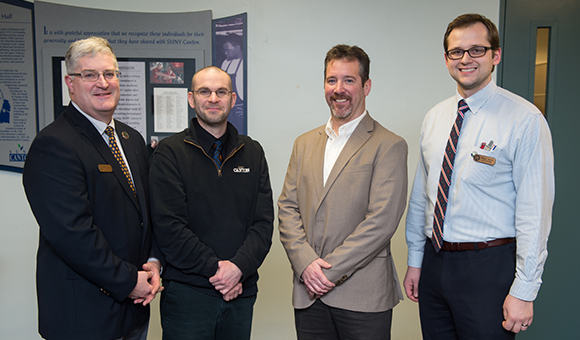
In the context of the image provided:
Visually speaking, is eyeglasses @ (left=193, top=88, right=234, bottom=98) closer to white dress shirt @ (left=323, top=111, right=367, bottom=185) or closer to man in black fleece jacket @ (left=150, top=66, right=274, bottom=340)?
man in black fleece jacket @ (left=150, top=66, right=274, bottom=340)

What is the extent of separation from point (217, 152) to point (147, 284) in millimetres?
659

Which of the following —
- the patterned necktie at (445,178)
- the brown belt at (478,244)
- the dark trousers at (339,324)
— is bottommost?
the dark trousers at (339,324)

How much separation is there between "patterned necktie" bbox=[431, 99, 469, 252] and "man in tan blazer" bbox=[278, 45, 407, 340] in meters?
0.16

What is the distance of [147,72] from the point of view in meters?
2.73

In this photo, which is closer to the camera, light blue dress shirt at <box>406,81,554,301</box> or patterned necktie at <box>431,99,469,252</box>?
light blue dress shirt at <box>406,81,554,301</box>

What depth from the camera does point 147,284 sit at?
5.24 feet

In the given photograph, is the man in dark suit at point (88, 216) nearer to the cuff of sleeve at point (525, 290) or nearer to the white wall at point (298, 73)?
the white wall at point (298, 73)

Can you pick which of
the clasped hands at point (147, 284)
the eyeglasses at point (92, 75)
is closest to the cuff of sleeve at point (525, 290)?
the clasped hands at point (147, 284)

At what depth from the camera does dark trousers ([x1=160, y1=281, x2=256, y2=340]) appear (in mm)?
1715

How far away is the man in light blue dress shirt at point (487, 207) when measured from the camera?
1.49 m

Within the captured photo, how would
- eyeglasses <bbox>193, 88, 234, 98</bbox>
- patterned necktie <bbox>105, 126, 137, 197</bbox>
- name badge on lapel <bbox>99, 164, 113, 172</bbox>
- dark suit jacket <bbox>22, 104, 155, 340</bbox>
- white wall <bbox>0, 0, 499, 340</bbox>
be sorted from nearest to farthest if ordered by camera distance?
dark suit jacket <bbox>22, 104, 155, 340</bbox>, name badge on lapel <bbox>99, 164, 113, 172</bbox>, patterned necktie <bbox>105, 126, 137, 197</bbox>, eyeglasses <bbox>193, 88, 234, 98</bbox>, white wall <bbox>0, 0, 499, 340</bbox>

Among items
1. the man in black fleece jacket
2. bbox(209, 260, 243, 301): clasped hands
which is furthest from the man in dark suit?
bbox(209, 260, 243, 301): clasped hands

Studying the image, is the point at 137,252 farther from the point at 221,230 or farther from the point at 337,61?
the point at 337,61

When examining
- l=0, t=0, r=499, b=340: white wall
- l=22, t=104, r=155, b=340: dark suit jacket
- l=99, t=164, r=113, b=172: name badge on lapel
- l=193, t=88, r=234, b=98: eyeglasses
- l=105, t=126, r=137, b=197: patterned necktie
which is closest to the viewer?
l=22, t=104, r=155, b=340: dark suit jacket
